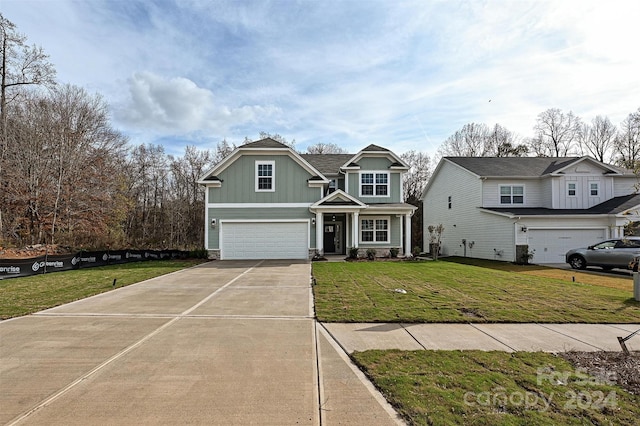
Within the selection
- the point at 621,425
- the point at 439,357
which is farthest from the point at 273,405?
the point at 621,425

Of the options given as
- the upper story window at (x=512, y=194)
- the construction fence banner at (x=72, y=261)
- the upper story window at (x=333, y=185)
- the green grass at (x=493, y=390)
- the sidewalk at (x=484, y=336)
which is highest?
the upper story window at (x=333, y=185)

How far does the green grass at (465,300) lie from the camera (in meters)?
6.45

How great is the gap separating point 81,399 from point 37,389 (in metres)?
0.67

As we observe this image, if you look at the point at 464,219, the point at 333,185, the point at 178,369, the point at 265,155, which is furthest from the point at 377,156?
the point at 178,369

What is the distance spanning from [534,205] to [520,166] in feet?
9.75

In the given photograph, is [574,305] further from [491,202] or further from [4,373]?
[491,202]

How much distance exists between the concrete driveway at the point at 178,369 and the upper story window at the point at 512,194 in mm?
18826

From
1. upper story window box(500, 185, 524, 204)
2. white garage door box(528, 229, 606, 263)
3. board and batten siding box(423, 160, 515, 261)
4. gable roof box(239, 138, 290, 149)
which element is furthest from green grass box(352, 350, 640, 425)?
upper story window box(500, 185, 524, 204)

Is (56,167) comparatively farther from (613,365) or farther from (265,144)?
(613,365)

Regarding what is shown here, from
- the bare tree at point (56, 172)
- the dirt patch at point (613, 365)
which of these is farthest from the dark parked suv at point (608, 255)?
the bare tree at point (56, 172)

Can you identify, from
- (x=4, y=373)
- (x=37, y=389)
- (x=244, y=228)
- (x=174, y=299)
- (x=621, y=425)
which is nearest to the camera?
(x=621, y=425)

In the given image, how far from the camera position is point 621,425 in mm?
2844

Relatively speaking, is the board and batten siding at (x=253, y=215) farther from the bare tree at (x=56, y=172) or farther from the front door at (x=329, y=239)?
the bare tree at (x=56, y=172)

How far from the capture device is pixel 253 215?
18.8m
